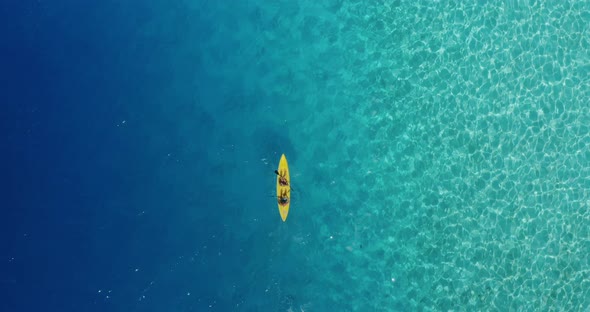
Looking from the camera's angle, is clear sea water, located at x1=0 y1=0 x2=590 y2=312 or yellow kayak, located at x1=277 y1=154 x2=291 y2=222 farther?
yellow kayak, located at x1=277 y1=154 x2=291 y2=222

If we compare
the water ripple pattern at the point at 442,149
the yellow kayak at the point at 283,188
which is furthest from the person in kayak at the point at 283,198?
the water ripple pattern at the point at 442,149

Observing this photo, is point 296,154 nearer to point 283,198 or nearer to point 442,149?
point 283,198

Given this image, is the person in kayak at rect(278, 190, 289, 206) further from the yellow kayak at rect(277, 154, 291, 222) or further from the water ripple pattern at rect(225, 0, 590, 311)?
the water ripple pattern at rect(225, 0, 590, 311)

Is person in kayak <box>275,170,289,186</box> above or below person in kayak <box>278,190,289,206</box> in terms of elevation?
above

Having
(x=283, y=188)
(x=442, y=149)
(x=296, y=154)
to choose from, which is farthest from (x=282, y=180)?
(x=442, y=149)

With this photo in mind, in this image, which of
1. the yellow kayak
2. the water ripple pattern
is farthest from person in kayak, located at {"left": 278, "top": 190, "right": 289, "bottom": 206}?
the water ripple pattern

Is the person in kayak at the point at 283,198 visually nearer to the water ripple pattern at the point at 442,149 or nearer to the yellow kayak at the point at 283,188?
the yellow kayak at the point at 283,188
